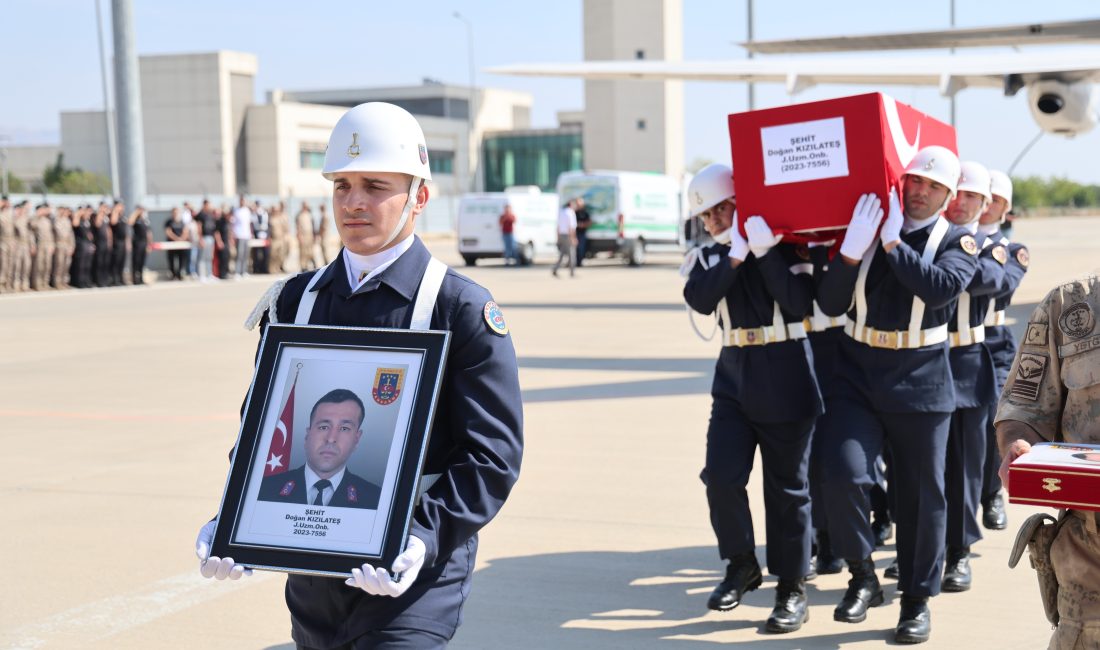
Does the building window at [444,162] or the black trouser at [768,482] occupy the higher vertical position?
the building window at [444,162]

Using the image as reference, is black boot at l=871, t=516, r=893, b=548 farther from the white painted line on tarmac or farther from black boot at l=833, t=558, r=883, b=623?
the white painted line on tarmac

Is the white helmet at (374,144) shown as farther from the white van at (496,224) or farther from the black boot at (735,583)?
the white van at (496,224)

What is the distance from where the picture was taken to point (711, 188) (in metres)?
5.81

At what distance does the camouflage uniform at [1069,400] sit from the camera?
10.1ft

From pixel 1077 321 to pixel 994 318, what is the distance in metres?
4.25

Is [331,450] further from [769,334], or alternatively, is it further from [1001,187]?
[1001,187]

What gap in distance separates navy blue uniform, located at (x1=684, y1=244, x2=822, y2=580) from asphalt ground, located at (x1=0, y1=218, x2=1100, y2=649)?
42 cm

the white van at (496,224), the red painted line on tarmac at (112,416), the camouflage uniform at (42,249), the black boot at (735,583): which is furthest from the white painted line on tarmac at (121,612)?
the white van at (496,224)

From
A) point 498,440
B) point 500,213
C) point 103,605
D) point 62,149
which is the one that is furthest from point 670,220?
point 62,149

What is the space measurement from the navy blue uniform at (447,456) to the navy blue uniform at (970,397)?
3.63 meters

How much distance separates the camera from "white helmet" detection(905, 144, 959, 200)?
5.39 meters

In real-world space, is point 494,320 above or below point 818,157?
below

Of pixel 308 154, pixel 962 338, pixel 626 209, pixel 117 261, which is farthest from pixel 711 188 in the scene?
pixel 308 154

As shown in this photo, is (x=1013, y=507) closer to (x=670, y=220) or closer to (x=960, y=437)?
(x=960, y=437)
